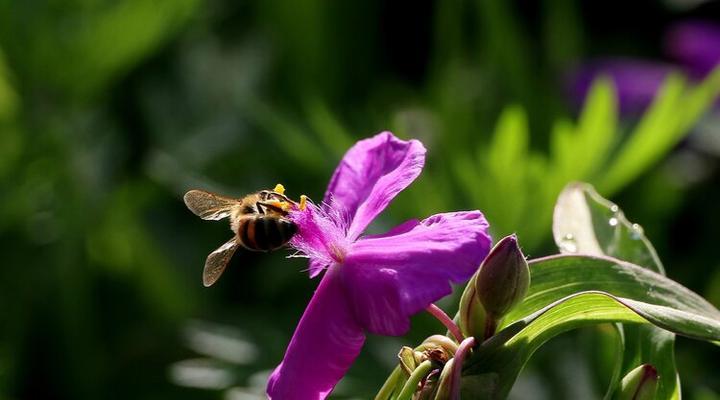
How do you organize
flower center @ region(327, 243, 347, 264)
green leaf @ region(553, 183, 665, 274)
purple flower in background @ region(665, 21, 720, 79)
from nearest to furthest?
flower center @ region(327, 243, 347, 264), green leaf @ region(553, 183, 665, 274), purple flower in background @ region(665, 21, 720, 79)

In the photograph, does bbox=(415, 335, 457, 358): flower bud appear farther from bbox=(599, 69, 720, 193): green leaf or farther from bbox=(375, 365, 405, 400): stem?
bbox=(599, 69, 720, 193): green leaf

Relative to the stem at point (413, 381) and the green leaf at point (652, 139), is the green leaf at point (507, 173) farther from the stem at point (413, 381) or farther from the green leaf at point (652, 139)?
the stem at point (413, 381)

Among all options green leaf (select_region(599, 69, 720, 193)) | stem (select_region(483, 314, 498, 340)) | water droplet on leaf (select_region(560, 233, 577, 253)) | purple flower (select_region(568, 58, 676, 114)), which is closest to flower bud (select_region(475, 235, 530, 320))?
stem (select_region(483, 314, 498, 340))

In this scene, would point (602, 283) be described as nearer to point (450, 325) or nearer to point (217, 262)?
point (450, 325)

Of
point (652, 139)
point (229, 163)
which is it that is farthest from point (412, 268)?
point (229, 163)

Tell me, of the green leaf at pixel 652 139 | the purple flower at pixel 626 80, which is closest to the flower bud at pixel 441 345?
the green leaf at pixel 652 139
